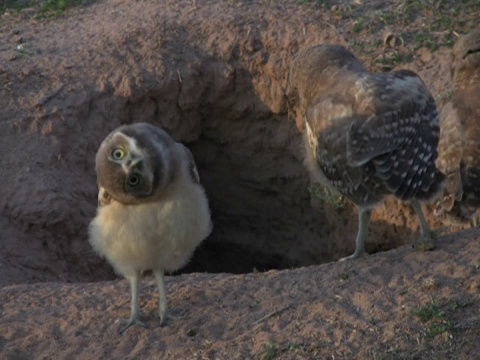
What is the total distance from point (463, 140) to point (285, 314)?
2884 mm

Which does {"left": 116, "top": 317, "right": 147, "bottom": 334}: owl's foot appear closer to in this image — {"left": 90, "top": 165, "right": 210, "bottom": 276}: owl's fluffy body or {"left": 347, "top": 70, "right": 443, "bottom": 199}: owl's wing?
{"left": 90, "top": 165, "right": 210, "bottom": 276}: owl's fluffy body

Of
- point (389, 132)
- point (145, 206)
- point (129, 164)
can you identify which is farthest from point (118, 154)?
point (389, 132)

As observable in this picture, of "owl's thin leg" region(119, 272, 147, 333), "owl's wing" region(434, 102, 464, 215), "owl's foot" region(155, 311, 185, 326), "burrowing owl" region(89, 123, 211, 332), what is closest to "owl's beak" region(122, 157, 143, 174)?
"burrowing owl" region(89, 123, 211, 332)

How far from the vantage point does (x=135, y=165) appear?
557 cm

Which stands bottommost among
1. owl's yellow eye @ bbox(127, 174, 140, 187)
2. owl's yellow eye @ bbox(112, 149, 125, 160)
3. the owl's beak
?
owl's yellow eye @ bbox(127, 174, 140, 187)

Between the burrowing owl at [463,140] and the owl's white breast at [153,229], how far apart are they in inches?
109

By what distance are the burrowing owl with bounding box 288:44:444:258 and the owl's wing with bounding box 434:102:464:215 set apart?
3.89ft

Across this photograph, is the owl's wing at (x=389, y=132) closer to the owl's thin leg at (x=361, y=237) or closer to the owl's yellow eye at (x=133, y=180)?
the owl's thin leg at (x=361, y=237)

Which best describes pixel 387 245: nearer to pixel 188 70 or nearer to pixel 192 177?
pixel 188 70

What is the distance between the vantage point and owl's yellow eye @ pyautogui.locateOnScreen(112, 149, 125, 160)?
561cm

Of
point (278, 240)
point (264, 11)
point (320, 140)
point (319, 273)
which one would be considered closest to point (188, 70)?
point (264, 11)

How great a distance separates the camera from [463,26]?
959cm

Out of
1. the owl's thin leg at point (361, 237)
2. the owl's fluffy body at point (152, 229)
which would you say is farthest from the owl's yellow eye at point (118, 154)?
the owl's thin leg at point (361, 237)

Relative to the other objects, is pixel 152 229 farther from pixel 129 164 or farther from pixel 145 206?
pixel 129 164
